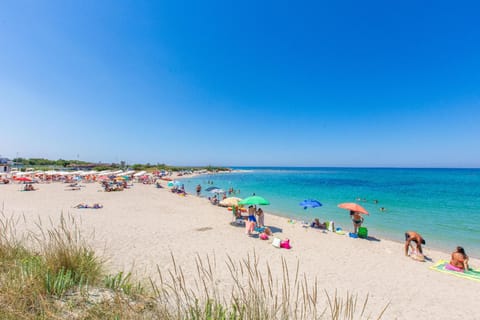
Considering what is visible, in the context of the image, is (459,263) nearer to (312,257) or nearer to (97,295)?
(312,257)

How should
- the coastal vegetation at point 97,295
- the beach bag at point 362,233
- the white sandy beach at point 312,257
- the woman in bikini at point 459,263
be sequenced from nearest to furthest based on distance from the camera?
1. the coastal vegetation at point 97,295
2. the white sandy beach at point 312,257
3. the woman in bikini at point 459,263
4. the beach bag at point 362,233

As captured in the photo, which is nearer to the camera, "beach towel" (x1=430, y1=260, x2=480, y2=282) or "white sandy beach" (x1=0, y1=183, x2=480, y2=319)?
"white sandy beach" (x1=0, y1=183, x2=480, y2=319)

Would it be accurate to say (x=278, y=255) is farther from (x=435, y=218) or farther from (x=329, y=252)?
(x=435, y=218)

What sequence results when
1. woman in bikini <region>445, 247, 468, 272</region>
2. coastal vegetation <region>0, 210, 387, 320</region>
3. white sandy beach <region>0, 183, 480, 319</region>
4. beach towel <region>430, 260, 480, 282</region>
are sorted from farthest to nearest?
1. woman in bikini <region>445, 247, 468, 272</region>
2. beach towel <region>430, 260, 480, 282</region>
3. white sandy beach <region>0, 183, 480, 319</region>
4. coastal vegetation <region>0, 210, 387, 320</region>

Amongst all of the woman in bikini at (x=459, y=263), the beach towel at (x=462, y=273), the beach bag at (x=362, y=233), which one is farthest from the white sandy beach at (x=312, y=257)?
the woman in bikini at (x=459, y=263)

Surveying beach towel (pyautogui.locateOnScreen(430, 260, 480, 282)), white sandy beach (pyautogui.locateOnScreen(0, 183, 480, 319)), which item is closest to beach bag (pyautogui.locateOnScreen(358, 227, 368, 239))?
white sandy beach (pyautogui.locateOnScreen(0, 183, 480, 319))

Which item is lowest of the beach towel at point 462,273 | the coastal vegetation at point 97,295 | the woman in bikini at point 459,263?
the beach towel at point 462,273

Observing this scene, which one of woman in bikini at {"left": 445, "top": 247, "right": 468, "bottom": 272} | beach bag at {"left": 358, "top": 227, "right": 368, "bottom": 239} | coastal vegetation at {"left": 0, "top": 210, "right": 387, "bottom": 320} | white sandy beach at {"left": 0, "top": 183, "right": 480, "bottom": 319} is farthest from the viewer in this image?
beach bag at {"left": 358, "top": 227, "right": 368, "bottom": 239}

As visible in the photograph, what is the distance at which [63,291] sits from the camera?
2848mm

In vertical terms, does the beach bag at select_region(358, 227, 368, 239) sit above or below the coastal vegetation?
below

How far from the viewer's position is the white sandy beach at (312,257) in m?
5.43

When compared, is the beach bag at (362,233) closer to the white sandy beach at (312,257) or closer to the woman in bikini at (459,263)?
the white sandy beach at (312,257)

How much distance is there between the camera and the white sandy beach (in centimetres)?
543

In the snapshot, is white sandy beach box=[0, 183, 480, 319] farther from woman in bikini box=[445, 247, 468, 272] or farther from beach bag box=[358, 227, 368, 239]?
woman in bikini box=[445, 247, 468, 272]
